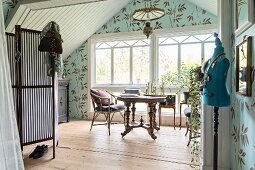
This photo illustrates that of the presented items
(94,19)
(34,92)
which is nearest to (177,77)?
(94,19)

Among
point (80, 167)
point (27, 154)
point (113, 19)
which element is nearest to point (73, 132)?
point (27, 154)

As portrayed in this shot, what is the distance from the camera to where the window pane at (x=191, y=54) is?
532 cm

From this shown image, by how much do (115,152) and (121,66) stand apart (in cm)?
306

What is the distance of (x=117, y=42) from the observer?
609 cm

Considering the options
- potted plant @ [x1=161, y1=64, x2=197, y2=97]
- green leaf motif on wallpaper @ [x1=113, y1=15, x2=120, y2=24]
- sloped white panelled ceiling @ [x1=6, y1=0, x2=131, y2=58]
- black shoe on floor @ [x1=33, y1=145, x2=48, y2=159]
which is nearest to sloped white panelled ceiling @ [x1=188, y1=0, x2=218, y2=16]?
potted plant @ [x1=161, y1=64, x2=197, y2=97]

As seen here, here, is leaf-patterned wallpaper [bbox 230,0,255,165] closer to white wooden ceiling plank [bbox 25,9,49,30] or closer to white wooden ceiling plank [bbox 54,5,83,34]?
white wooden ceiling plank [bbox 25,9,49,30]

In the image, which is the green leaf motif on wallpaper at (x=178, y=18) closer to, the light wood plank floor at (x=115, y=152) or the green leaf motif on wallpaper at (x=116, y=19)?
the green leaf motif on wallpaper at (x=116, y=19)

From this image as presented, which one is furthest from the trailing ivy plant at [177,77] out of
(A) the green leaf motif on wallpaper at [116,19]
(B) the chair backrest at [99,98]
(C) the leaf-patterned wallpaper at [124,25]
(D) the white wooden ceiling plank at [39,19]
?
(D) the white wooden ceiling plank at [39,19]

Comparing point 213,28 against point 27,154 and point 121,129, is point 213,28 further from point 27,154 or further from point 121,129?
point 27,154

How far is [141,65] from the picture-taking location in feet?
19.1

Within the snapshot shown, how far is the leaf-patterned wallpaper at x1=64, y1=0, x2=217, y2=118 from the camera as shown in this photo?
5.22 meters

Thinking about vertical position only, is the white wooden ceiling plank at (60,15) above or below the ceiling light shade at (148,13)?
above

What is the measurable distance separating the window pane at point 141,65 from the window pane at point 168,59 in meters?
0.32

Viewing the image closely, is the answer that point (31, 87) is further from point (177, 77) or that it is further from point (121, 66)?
point (177, 77)
